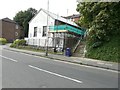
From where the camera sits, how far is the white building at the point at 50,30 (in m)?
30.3

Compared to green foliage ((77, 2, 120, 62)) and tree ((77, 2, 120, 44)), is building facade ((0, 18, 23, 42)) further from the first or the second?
green foliage ((77, 2, 120, 62))

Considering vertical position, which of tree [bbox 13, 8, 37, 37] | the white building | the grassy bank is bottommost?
the grassy bank

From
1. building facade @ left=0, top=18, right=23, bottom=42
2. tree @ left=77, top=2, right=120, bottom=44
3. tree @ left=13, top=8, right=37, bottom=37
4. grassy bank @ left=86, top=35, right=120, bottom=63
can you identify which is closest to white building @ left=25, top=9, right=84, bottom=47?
tree @ left=77, top=2, right=120, bottom=44

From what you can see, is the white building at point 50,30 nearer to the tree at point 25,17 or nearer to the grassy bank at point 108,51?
the grassy bank at point 108,51

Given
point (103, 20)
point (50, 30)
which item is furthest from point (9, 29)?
point (103, 20)

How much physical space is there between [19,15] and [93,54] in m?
52.1

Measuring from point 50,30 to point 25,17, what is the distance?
1477 inches

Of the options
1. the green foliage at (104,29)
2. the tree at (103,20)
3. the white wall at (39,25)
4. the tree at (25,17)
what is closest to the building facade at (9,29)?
the tree at (25,17)

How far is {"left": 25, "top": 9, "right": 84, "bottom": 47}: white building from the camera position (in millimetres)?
30258

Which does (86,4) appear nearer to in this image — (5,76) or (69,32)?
(69,32)

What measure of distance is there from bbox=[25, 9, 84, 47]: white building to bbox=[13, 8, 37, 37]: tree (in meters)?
25.0

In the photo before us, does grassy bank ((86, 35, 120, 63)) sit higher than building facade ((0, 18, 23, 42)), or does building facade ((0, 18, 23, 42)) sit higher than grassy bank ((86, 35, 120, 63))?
building facade ((0, 18, 23, 42))

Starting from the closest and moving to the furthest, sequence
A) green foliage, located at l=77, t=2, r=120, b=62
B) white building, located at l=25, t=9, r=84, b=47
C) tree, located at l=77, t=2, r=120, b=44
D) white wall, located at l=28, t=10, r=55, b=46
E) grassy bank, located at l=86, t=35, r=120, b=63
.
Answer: grassy bank, located at l=86, t=35, r=120, b=63
green foliage, located at l=77, t=2, r=120, b=62
tree, located at l=77, t=2, r=120, b=44
white building, located at l=25, t=9, r=84, b=47
white wall, located at l=28, t=10, r=55, b=46

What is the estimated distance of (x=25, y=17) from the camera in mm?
68000
